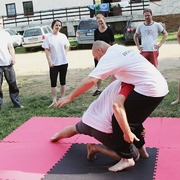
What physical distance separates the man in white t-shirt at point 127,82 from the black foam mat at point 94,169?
0.49 ft

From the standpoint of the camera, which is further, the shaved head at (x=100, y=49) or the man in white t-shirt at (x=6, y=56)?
the man in white t-shirt at (x=6, y=56)

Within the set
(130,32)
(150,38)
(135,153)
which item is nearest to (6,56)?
(150,38)

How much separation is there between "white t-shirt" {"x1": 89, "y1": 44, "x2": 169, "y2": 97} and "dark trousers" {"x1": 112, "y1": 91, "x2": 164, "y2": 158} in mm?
66

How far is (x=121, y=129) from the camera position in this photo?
3.72 m

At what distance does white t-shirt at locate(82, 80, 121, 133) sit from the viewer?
388 cm

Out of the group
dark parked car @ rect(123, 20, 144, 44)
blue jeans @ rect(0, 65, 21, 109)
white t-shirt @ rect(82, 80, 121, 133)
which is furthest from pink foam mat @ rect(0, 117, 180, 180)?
dark parked car @ rect(123, 20, 144, 44)

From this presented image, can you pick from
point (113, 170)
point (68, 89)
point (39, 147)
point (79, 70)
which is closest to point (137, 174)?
point (113, 170)

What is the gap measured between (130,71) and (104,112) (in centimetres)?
59

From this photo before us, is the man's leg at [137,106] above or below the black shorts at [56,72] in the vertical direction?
above

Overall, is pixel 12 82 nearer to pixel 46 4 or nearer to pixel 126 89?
pixel 126 89

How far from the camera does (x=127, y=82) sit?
12.3ft

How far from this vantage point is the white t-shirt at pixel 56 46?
6.66m

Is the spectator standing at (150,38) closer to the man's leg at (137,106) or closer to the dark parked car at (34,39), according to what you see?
the man's leg at (137,106)

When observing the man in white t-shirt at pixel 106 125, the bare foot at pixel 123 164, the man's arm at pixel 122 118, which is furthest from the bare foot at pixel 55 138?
the man's arm at pixel 122 118
